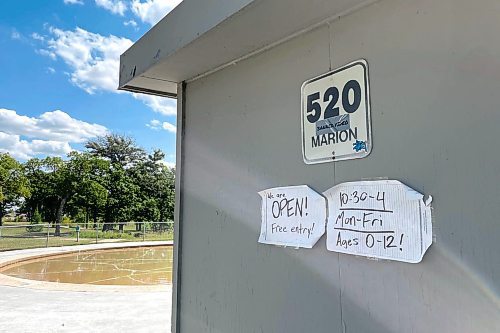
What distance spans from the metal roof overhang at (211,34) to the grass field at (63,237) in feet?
41.2

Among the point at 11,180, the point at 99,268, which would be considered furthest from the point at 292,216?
the point at 11,180

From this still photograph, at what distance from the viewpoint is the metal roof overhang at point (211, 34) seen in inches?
53.9

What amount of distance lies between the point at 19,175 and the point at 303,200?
883 inches

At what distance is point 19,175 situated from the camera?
2002 cm

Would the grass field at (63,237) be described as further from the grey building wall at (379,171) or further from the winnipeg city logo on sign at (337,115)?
the winnipeg city logo on sign at (337,115)

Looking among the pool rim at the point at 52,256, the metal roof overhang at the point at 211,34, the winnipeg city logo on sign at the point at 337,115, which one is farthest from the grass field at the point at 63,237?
the winnipeg city logo on sign at the point at 337,115

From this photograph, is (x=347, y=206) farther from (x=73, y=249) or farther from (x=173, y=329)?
(x=73, y=249)

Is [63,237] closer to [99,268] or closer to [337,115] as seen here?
[99,268]

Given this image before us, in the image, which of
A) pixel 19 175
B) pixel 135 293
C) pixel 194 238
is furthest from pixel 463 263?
pixel 19 175

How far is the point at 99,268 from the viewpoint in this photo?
31.1ft

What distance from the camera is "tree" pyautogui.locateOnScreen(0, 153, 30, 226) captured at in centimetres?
1892

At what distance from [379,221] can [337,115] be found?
1.34 feet

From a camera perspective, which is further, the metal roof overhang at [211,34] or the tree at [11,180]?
the tree at [11,180]

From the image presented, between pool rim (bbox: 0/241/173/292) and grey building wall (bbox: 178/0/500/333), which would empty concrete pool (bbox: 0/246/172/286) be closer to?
pool rim (bbox: 0/241/173/292)
